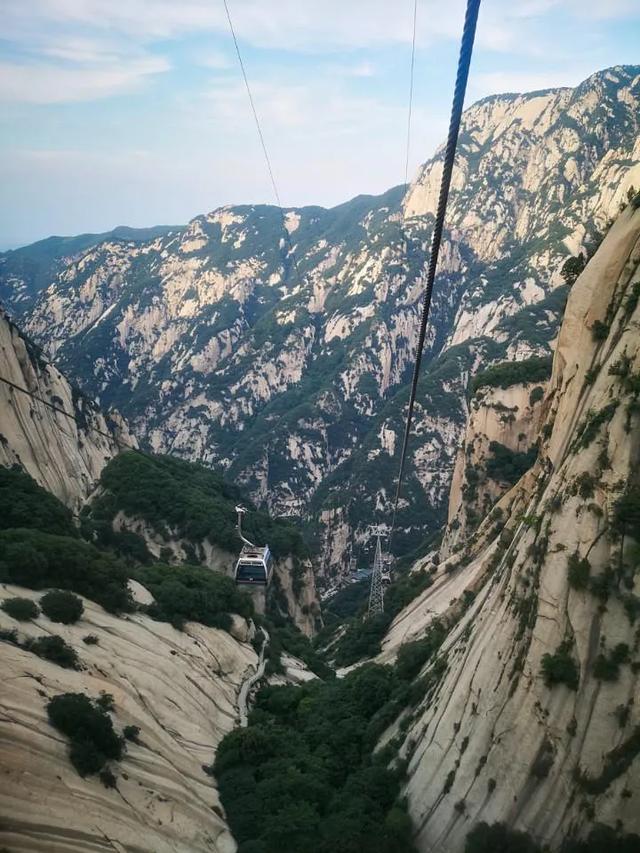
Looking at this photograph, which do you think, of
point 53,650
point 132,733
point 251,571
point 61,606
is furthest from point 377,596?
point 53,650

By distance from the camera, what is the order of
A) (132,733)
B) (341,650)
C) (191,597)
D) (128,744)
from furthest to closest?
(341,650)
(191,597)
(132,733)
(128,744)

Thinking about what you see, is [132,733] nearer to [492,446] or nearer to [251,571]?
[251,571]

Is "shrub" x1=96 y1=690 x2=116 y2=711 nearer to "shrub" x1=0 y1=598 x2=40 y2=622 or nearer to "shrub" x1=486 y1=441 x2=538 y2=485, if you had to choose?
"shrub" x1=0 y1=598 x2=40 y2=622

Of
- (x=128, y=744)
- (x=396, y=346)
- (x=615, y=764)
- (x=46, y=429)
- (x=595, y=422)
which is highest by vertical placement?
(x=595, y=422)

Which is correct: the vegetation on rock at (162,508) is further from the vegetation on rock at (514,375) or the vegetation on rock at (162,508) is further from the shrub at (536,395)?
the shrub at (536,395)

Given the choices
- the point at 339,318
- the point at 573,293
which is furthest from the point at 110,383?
the point at 573,293

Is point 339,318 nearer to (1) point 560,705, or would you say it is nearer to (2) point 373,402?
(2) point 373,402
